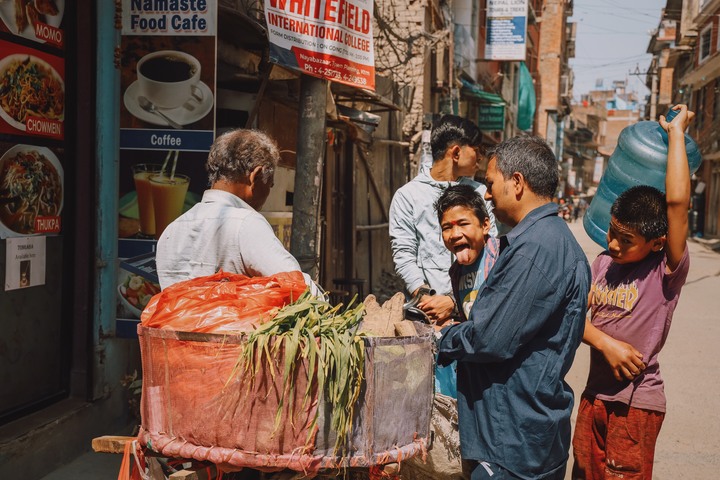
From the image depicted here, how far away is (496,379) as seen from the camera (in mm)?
2354

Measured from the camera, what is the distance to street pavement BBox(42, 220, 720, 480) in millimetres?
4395

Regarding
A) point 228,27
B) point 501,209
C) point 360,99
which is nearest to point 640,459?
point 501,209

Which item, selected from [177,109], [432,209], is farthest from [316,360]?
[177,109]

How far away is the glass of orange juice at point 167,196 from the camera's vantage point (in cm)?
449

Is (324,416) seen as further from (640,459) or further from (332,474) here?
(640,459)

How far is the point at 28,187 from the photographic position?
4070 millimetres

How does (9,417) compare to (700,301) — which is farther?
(700,301)

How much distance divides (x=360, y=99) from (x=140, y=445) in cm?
559

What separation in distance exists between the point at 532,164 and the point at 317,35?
2600 mm

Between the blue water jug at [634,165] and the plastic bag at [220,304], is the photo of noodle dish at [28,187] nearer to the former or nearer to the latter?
the plastic bag at [220,304]

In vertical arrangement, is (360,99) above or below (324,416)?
above

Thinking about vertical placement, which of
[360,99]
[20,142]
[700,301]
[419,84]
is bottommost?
[700,301]

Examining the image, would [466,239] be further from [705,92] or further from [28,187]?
[705,92]

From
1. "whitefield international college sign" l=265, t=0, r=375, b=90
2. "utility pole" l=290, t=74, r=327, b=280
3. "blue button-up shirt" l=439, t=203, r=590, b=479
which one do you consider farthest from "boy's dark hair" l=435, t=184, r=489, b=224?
"whitefield international college sign" l=265, t=0, r=375, b=90
